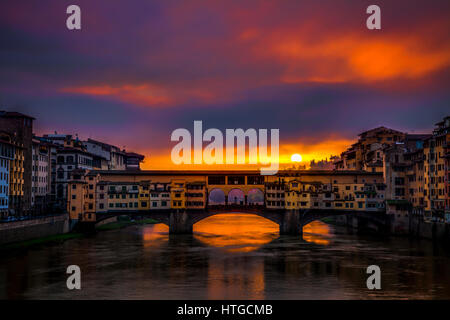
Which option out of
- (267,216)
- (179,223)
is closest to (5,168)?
(179,223)

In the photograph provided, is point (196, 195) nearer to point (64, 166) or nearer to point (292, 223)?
point (292, 223)

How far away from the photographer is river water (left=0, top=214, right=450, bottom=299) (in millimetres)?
38312

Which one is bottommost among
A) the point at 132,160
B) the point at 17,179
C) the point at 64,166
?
the point at 17,179

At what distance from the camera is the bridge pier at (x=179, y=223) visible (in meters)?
80.0

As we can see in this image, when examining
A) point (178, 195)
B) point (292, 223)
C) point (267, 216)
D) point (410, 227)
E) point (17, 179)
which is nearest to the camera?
point (17, 179)

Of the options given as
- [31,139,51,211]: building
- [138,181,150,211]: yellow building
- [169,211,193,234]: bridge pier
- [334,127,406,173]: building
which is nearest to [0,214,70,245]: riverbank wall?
[138,181,150,211]: yellow building

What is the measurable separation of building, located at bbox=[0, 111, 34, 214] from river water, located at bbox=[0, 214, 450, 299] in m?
13.4

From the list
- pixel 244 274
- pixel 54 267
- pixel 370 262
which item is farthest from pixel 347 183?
pixel 54 267

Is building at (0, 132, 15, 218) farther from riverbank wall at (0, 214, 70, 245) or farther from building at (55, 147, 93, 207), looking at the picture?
building at (55, 147, 93, 207)

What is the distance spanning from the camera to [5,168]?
71312mm

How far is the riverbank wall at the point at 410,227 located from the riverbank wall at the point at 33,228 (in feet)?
164

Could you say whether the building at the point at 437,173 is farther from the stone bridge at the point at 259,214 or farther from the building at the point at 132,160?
the building at the point at 132,160

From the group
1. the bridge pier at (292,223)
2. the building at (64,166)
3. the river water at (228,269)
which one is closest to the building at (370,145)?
the bridge pier at (292,223)

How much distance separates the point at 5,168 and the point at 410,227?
60752 millimetres
